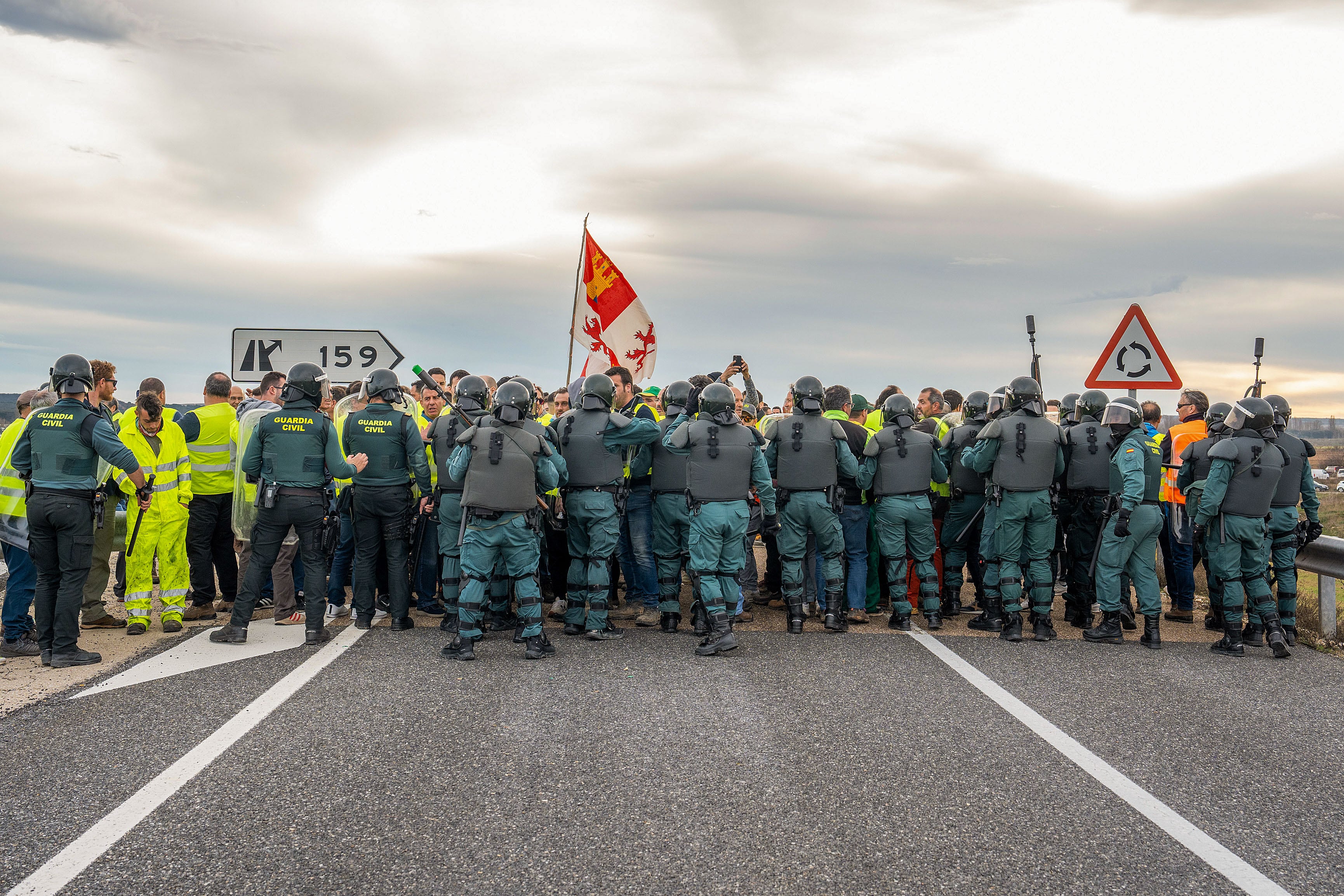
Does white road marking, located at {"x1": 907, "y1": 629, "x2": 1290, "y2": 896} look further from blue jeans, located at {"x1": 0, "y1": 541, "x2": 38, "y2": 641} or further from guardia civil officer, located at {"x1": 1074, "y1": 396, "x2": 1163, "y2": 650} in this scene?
blue jeans, located at {"x1": 0, "y1": 541, "x2": 38, "y2": 641}

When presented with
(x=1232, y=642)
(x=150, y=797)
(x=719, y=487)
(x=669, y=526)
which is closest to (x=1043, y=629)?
(x=1232, y=642)

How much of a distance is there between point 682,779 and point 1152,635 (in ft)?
17.6

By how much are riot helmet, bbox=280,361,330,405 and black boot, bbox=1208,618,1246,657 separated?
314 inches

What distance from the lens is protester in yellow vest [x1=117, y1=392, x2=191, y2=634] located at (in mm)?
7910

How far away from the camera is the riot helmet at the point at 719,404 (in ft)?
26.2

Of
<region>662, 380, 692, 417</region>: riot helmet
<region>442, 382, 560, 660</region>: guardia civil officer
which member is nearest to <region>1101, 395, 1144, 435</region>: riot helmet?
<region>662, 380, 692, 417</region>: riot helmet

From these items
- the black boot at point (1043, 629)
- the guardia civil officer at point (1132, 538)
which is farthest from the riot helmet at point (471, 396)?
the guardia civil officer at point (1132, 538)

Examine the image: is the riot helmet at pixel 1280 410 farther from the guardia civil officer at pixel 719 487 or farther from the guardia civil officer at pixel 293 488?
the guardia civil officer at pixel 293 488

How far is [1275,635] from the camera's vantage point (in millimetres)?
7605

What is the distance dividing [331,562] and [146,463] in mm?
1857

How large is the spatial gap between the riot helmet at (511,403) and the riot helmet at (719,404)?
1.58m

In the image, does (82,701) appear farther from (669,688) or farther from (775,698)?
(775,698)

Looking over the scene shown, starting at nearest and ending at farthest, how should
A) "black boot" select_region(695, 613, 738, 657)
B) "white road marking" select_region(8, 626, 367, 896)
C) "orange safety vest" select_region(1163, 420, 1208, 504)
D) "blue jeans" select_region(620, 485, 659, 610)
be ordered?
"white road marking" select_region(8, 626, 367, 896), "black boot" select_region(695, 613, 738, 657), "blue jeans" select_region(620, 485, 659, 610), "orange safety vest" select_region(1163, 420, 1208, 504)

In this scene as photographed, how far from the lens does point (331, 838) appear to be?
A: 3.84 m
